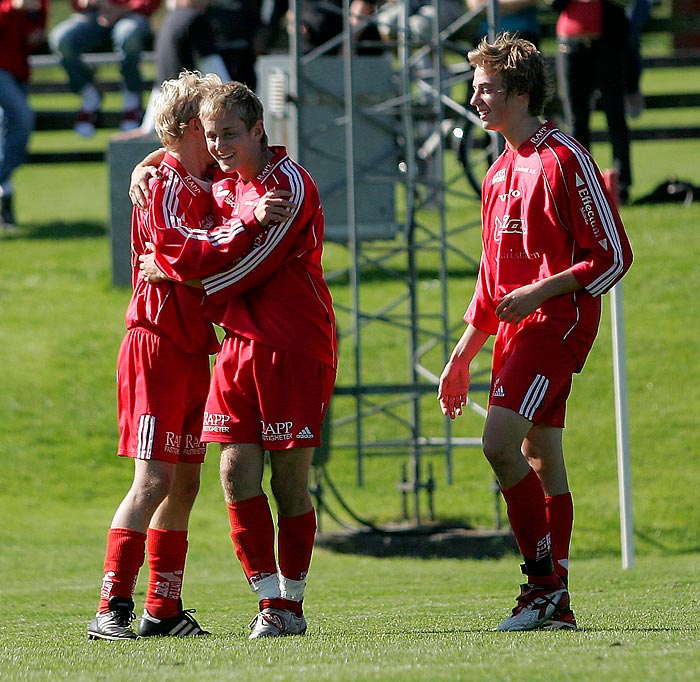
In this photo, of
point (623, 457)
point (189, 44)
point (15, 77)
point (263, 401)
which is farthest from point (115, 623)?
point (15, 77)

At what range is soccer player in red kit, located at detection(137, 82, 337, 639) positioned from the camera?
4828 mm

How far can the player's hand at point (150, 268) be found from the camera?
5.00 metres

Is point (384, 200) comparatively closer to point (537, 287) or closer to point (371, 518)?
point (371, 518)

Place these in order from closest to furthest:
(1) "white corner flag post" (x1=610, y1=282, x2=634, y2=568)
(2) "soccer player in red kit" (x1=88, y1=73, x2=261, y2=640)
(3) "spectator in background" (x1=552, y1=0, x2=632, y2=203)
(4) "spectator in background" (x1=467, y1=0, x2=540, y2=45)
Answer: (2) "soccer player in red kit" (x1=88, y1=73, x2=261, y2=640) < (1) "white corner flag post" (x1=610, y1=282, x2=634, y2=568) < (3) "spectator in background" (x1=552, y1=0, x2=632, y2=203) < (4) "spectator in background" (x1=467, y1=0, x2=540, y2=45)

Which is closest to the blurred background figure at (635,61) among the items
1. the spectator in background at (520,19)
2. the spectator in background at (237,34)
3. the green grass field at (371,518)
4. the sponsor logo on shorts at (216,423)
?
the spectator in background at (520,19)

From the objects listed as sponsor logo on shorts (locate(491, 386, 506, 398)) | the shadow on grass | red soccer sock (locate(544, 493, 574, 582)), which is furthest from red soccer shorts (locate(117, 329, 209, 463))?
the shadow on grass

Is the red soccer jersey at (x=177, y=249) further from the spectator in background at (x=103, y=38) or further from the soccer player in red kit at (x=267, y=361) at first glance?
the spectator in background at (x=103, y=38)

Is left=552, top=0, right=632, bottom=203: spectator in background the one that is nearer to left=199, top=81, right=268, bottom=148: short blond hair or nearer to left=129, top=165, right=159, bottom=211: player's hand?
left=129, top=165, right=159, bottom=211: player's hand

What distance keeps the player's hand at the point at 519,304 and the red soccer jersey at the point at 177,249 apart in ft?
3.14

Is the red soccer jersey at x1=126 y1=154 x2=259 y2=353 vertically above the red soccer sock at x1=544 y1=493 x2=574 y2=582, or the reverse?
the red soccer jersey at x1=126 y1=154 x2=259 y2=353

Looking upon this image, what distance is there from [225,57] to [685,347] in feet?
19.2

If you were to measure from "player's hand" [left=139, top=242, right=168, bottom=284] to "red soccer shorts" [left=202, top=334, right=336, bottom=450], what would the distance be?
16.3 inches

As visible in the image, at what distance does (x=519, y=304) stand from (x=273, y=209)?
90 centimetres

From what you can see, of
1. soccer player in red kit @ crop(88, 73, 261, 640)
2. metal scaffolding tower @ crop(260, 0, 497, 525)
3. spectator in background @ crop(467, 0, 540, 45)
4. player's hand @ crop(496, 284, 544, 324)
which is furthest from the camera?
spectator in background @ crop(467, 0, 540, 45)
